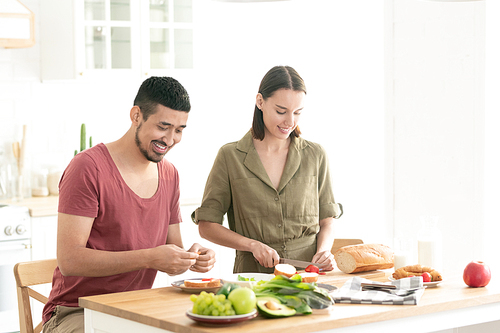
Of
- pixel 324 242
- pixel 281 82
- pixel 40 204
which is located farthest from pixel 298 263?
pixel 40 204

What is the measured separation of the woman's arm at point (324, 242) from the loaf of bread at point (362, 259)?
2.7 inches

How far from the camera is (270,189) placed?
262cm

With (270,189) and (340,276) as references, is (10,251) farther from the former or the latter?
(340,276)

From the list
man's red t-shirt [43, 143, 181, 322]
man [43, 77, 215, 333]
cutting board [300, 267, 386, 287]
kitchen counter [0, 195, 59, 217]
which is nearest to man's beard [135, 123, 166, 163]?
Answer: man [43, 77, 215, 333]

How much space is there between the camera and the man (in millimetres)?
2053

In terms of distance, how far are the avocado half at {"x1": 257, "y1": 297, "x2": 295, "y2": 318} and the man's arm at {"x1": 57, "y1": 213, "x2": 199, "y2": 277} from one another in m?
0.40

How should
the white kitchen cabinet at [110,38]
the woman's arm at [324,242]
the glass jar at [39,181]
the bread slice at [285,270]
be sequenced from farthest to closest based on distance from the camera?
the glass jar at [39,181] < the white kitchen cabinet at [110,38] < the woman's arm at [324,242] < the bread slice at [285,270]

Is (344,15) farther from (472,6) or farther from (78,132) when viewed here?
(78,132)

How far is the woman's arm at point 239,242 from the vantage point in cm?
235

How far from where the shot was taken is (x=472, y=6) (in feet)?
11.7

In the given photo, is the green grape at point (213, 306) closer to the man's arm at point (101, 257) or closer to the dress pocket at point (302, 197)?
the man's arm at point (101, 257)

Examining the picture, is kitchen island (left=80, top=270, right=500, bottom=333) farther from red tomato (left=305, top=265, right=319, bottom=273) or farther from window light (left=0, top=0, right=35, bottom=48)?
window light (left=0, top=0, right=35, bottom=48)

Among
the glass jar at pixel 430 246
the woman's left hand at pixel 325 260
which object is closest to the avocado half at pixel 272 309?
the woman's left hand at pixel 325 260

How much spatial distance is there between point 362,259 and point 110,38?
271cm
